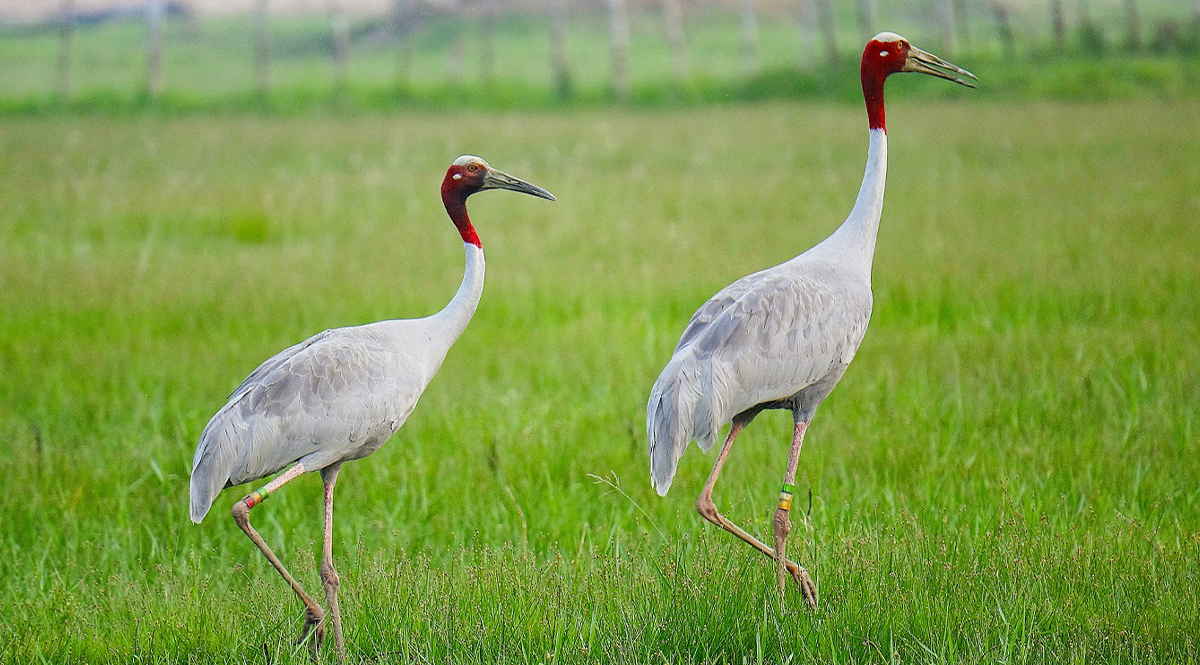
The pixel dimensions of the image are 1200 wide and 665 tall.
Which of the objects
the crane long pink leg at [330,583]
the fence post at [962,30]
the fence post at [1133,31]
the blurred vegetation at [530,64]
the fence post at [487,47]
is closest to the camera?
the crane long pink leg at [330,583]

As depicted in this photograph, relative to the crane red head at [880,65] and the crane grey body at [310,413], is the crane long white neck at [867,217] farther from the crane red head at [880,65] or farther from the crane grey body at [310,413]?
the crane grey body at [310,413]

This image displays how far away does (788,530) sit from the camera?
3.77 meters

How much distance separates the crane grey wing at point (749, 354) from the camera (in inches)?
144

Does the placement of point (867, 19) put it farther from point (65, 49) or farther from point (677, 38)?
point (65, 49)

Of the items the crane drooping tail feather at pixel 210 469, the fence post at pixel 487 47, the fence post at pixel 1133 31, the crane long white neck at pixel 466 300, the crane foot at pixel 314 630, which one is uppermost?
the fence post at pixel 487 47

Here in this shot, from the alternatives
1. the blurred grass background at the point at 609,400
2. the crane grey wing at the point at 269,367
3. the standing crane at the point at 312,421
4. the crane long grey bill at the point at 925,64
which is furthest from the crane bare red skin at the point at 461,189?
the crane long grey bill at the point at 925,64

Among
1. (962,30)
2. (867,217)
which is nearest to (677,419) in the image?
(867,217)

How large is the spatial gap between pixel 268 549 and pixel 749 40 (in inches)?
1227

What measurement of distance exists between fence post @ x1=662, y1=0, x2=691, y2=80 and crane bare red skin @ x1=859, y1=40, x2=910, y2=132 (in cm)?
2550

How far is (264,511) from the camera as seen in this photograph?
196 inches

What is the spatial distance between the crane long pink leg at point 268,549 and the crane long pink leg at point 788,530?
1.45 m

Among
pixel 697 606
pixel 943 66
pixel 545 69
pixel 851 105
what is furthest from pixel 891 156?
pixel 545 69

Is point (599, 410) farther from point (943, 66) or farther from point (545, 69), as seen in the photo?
point (545, 69)

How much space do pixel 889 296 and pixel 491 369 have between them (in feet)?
9.71
